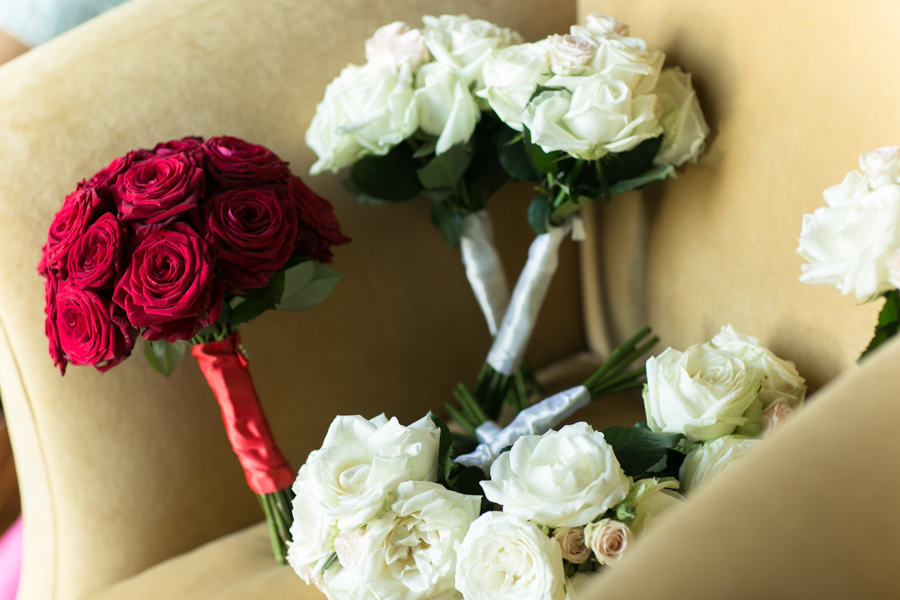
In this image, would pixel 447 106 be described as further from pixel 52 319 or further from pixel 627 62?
pixel 52 319

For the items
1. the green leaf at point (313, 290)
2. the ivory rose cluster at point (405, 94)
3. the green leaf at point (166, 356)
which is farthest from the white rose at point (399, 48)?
the green leaf at point (166, 356)

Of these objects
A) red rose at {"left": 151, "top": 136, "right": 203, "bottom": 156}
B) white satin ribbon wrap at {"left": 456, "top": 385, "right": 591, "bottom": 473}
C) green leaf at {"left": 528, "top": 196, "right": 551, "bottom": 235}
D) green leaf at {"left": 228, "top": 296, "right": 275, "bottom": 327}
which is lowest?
white satin ribbon wrap at {"left": 456, "top": 385, "right": 591, "bottom": 473}

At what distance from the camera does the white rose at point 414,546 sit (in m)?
0.42

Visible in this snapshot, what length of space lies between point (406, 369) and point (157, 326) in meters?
0.35

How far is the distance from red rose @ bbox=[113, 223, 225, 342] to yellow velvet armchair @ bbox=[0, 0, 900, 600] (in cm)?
20

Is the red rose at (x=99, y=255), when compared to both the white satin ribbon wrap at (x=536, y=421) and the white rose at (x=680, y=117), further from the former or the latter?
the white rose at (x=680, y=117)

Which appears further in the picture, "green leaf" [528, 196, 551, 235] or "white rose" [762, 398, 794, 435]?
"green leaf" [528, 196, 551, 235]

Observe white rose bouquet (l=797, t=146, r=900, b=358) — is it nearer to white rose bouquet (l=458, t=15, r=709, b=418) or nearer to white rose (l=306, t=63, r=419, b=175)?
white rose bouquet (l=458, t=15, r=709, b=418)

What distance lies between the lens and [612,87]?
1.75 feet

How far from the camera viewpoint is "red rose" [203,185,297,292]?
1.54 feet

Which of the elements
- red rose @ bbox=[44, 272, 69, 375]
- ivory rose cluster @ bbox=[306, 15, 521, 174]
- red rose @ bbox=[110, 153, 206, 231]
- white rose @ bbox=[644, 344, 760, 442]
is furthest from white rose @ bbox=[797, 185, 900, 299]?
red rose @ bbox=[44, 272, 69, 375]

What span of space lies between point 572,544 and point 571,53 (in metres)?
0.39

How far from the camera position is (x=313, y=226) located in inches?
21.0

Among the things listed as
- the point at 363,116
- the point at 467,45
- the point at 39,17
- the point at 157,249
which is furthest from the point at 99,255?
the point at 39,17
